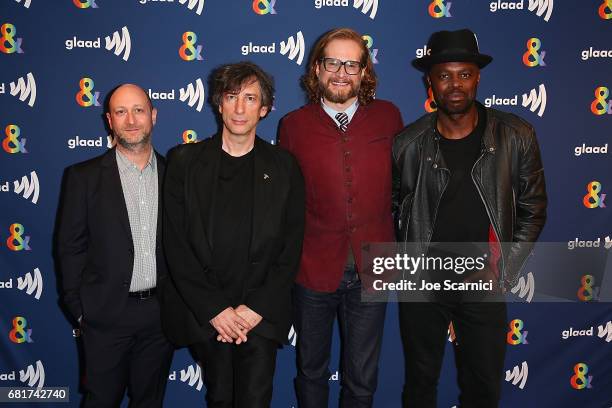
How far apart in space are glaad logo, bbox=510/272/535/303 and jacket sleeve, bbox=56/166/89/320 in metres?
2.87

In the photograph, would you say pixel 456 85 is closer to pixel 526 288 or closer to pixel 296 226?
pixel 296 226

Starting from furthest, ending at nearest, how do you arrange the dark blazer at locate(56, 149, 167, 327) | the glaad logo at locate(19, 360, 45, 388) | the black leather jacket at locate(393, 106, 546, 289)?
the glaad logo at locate(19, 360, 45, 388) → the black leather jacket at locate(393, 106, 546, 289) → the dark blazer at locate(56, 149, 167, 327)

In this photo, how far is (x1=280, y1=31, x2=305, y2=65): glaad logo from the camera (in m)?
3.09

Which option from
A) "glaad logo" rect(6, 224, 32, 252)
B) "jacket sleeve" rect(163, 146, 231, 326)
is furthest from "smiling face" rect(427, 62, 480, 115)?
"glaad logo" rect(6, 224, 32, 252)

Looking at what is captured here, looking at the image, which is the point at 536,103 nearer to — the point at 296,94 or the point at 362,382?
the point at 296,94

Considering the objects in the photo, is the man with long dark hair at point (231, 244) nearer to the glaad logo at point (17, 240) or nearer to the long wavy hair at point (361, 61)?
the long wavy hair at point (361, 61)

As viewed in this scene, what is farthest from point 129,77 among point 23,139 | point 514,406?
point 514,406

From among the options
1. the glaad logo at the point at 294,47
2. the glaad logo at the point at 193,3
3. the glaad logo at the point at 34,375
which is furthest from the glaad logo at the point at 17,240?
the glaad logo at the point at 294,47

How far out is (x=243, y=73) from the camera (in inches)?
81.7

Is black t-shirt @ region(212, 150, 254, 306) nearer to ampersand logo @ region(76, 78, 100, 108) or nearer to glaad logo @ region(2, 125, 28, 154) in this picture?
ampersand logo @ region(76, 78, 100, 108)

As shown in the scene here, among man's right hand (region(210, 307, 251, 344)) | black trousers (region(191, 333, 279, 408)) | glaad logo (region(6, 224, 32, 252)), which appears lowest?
black trousers (region(191, 333, 279, 408))

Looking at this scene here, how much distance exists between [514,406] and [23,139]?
3978 millimetres

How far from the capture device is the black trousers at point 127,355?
224cm

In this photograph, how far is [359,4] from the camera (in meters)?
3.06
